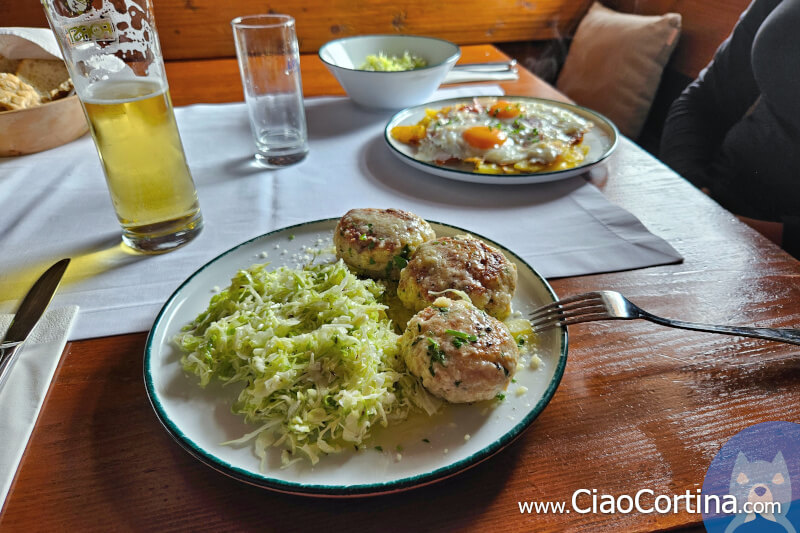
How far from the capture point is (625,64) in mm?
2855

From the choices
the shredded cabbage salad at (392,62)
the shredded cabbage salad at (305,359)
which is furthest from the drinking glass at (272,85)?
the shredded cabbage salad at (305,359)

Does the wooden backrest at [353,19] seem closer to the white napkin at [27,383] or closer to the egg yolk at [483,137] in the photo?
the egg yolk at [483,137]

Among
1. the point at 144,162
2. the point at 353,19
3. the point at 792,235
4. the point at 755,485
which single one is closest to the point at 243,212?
the point at 144,162

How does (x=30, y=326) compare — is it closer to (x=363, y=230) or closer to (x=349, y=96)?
(x=363, y=230)

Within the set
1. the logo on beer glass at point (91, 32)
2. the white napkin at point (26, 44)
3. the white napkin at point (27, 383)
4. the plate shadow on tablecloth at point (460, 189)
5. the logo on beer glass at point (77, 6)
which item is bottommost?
the plate shadow on tablecloth at point (460, 189)

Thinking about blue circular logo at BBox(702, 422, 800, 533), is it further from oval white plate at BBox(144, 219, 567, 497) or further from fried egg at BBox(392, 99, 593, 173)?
fried egg at BBox(392, 99, 593, 173)

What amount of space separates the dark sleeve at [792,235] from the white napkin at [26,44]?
2468 mm

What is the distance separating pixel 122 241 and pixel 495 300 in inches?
37.1

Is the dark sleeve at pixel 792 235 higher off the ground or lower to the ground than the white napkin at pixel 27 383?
lower

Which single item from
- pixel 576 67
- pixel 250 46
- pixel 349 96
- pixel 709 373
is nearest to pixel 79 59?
pixel 250 46

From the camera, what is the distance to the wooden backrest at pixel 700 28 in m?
2.59

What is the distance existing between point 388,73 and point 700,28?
195 cm

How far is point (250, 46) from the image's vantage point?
154cm

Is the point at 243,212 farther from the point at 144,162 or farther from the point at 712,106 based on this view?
the point at 712,106
